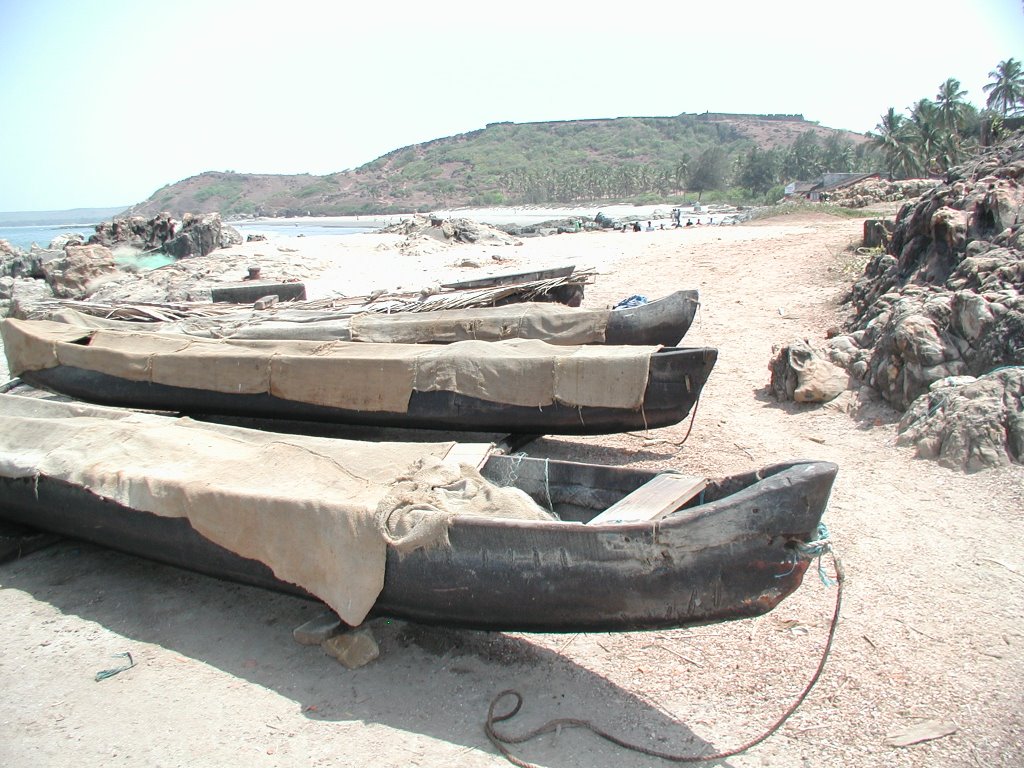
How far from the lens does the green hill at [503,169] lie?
87188 millimetres

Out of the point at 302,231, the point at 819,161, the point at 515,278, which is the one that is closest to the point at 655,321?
the point at 515,278

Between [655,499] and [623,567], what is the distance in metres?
0.55

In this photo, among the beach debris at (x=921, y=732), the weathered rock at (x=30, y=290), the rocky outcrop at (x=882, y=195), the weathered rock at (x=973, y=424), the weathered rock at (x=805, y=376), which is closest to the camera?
the beach debris at (x=921, y=732)

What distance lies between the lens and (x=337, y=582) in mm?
3525

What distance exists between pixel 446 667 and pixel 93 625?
2.24 metres

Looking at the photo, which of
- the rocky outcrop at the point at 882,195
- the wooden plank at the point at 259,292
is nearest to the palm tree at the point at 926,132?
the rocky outcrop at the point at 882,195

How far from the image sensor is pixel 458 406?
233 inches

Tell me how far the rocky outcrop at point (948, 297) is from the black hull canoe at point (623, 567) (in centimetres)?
302

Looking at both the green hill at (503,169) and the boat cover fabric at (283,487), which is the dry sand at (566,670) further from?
the green hill at (503,169)

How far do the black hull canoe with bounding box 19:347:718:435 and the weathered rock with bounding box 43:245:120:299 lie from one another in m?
10.9

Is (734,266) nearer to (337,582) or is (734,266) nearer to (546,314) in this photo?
(546,314)

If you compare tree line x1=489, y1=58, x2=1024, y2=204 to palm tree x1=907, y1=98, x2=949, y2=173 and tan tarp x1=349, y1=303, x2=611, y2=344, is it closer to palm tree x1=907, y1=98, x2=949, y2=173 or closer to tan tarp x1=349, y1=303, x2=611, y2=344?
palm tree x1=907, y1=98, x2=949, y2=173

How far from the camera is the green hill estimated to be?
87188mm

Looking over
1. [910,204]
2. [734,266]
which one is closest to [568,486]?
[910,204]
